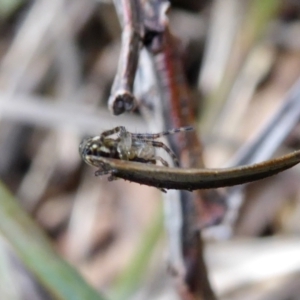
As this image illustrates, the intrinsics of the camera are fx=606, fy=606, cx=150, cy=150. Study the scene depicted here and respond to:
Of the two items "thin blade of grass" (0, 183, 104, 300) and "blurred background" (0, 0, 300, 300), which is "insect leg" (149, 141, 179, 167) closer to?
"thin blade of grass" (0, 183, 104, 300)

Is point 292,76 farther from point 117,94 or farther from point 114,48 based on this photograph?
point 117,94

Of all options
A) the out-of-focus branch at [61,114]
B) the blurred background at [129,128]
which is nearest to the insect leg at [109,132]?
the blurred background at [129,128]

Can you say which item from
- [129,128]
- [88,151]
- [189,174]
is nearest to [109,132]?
[88,151]

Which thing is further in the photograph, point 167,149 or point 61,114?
point 61,114

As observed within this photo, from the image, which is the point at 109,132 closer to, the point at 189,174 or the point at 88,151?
the point at 88,151

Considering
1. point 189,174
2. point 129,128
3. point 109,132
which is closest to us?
point 189,174

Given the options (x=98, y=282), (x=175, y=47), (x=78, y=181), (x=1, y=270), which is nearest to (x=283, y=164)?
(x=175, y=47)

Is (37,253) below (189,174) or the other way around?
below

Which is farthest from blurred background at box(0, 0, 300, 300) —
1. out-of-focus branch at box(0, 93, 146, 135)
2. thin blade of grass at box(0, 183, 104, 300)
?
thin blade of grass at box(0, 183, 104, 300)

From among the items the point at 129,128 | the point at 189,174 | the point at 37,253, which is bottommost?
the point at 129,128
